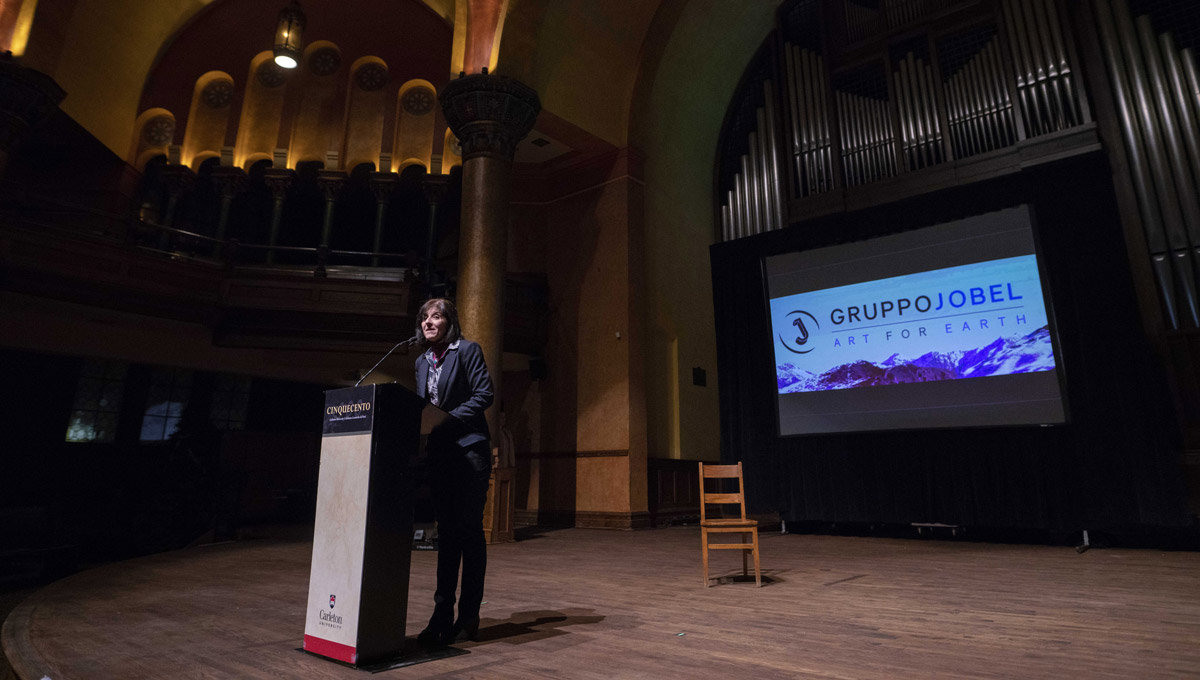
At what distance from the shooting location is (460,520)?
2453 millimetres

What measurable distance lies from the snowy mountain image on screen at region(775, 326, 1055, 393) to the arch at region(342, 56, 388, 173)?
26.3 feet

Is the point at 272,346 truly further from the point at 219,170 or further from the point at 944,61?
the point at 944,61

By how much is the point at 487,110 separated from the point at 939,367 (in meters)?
5.80

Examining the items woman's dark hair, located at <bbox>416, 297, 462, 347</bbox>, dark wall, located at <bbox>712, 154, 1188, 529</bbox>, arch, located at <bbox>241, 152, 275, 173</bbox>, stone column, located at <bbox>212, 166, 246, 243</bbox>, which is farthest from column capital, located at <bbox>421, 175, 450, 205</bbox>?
woman's dark hair, located at <bbox>416, 297, 462, 347</bbox>

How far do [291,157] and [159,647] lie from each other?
10.5 m

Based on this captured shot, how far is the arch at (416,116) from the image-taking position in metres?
11.5

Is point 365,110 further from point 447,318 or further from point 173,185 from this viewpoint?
point 447,318

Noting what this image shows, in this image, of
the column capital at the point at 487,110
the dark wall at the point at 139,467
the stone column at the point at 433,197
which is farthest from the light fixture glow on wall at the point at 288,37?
the dark wall at the point at 139,467

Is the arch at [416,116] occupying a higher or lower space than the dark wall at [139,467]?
higher

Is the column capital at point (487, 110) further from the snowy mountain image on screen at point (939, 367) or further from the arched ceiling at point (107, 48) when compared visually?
the snowy mountain image on screen at point (939, 367)

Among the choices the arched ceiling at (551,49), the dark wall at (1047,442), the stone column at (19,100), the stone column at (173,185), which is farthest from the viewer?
the stone column at (173,185)

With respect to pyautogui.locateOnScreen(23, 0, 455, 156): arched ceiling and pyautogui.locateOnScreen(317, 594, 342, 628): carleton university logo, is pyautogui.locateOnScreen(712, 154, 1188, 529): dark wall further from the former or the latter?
pyautogui.locateOnScreen(23, 0, 455, 156): arched ceiling

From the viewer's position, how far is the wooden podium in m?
2.12

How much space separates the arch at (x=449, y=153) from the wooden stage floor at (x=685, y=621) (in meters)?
7.73
